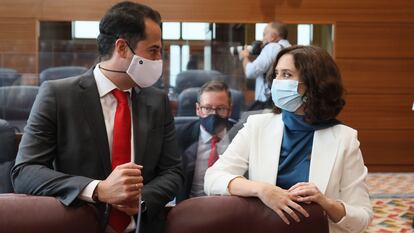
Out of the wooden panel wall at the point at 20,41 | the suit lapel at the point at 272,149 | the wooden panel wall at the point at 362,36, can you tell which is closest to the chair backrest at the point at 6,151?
the suit lapel at the point at 272,149

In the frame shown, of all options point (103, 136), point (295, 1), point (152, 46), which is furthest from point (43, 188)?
point (295, 1)

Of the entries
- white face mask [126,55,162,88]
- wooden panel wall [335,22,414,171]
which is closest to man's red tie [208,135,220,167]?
white face mask [126,55,162,88]

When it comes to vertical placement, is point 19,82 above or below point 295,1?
below

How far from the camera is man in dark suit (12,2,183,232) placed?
167 centimetres

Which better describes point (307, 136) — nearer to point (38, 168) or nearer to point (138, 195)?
point (138, 195)

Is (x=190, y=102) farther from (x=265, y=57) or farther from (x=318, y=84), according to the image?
(x=318, y=84)

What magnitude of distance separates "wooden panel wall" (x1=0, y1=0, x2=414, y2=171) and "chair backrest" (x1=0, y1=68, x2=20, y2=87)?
1.70ft

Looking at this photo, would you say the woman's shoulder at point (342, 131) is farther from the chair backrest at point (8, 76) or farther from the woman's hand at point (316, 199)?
the chair backrest at point (8, 76)

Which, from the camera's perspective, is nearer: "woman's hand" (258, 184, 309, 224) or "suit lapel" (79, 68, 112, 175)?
"woman's hand" (258, 184, 309, 224)

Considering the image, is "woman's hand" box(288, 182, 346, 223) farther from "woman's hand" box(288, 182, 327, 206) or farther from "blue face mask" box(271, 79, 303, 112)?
"blue face mask" box(271, 79, 303, 112)

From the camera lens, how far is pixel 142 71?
1.96m

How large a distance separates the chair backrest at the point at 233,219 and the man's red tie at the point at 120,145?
23 cm

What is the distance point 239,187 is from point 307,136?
14.2 inches

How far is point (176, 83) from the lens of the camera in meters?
5.57
